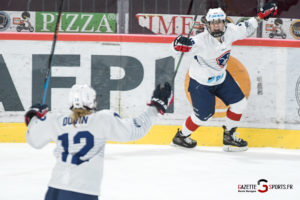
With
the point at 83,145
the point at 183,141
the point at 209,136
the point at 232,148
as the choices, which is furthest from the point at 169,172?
the point at 83,145

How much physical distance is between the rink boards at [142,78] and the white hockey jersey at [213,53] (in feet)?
0.91

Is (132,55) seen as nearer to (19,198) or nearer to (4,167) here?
(4,167)

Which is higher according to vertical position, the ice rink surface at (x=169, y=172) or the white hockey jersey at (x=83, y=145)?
the white hockey jersey at (x=83, y=145)

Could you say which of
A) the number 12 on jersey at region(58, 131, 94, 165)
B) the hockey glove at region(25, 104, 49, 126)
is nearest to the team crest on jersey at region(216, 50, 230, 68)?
the hockey glove at region(25, 104, 49, 126)

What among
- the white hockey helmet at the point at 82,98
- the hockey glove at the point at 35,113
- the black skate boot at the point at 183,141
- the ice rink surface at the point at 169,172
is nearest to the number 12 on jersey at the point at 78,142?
the white hockey helmet at the point at 82,98

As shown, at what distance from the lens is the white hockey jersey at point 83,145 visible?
215 cm

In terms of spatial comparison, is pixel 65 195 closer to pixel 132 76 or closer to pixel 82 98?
pixel 82 98

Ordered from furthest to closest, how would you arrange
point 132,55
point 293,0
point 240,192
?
1. point 293,0
2. point 132,55
3. point 240,192

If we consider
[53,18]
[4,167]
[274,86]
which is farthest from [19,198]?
[274,86]

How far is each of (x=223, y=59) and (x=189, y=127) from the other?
71 centimetres

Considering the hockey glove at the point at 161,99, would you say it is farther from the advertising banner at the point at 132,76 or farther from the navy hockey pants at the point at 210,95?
the advertising banner at the point at 132,76

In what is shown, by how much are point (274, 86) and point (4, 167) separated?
8.74ft

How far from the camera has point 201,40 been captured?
460 centimetres

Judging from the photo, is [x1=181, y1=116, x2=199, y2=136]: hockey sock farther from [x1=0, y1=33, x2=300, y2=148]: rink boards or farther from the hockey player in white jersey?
the hockey player in white jersey
